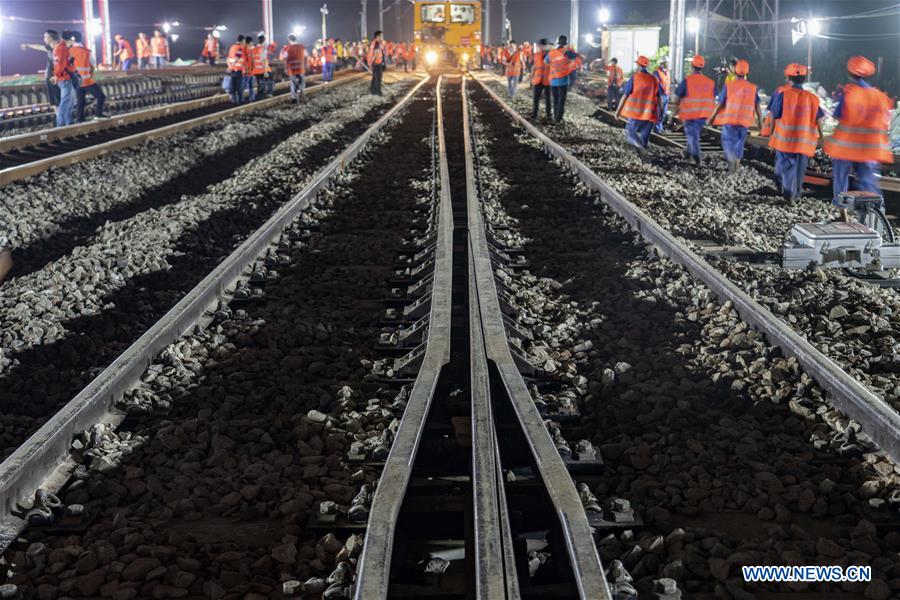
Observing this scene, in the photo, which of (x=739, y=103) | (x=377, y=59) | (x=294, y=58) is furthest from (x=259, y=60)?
(x=739, y=103)

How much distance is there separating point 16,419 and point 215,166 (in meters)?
9.90

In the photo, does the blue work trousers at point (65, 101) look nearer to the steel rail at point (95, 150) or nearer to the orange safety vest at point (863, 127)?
the steel rail at point (95, 150)

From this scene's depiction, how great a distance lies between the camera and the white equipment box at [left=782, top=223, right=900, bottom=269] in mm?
7109

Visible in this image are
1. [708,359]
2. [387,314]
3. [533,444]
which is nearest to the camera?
[533,444]

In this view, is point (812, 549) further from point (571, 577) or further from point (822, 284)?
point (822, 284)

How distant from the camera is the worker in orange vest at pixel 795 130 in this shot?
1033 centimetres

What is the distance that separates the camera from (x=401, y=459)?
11.4ft

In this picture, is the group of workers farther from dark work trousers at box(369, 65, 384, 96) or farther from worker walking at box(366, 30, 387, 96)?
dark work trousers at box(369, 65, 384, 96)

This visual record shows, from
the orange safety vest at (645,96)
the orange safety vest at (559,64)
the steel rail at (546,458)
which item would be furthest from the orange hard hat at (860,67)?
the orange safety vest at (559,64)

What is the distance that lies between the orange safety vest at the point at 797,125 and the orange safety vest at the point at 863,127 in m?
0.90

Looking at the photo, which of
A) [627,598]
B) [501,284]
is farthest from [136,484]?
[501,284]

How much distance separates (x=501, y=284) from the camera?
21.1ft

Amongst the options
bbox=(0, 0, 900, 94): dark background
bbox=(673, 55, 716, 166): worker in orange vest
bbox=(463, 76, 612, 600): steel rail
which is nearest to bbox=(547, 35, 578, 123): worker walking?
bbox=(673, 55, 716, 166): worker in orange vest

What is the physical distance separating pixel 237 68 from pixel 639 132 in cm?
1286
